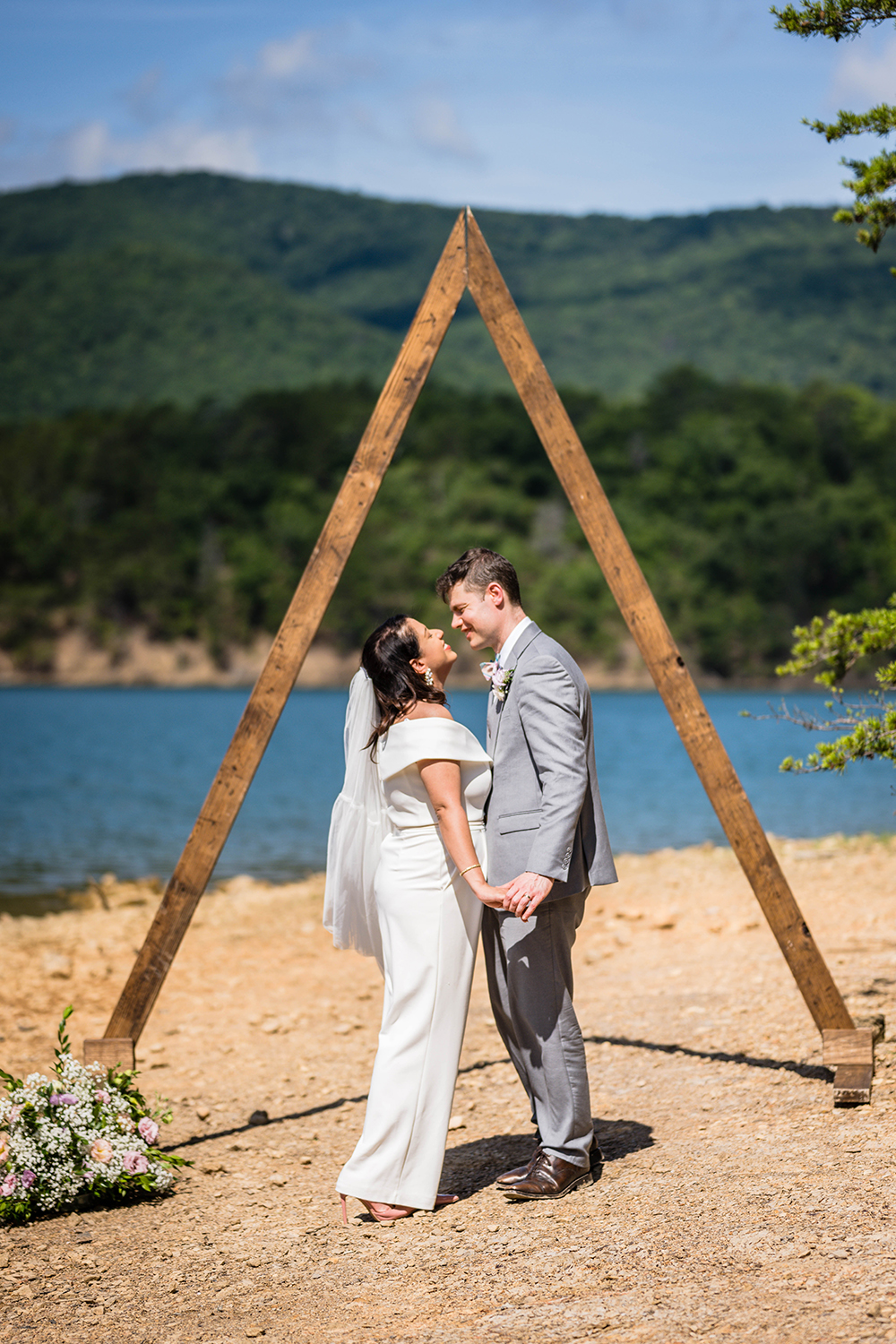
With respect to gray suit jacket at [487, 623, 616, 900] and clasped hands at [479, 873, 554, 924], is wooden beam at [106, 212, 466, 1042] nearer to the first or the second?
gray suit jacket at [487, 623, 616, 900]

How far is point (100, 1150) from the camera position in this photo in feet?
15.6

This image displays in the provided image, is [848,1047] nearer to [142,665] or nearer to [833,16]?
[833,16]

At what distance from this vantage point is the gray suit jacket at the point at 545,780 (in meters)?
4.12

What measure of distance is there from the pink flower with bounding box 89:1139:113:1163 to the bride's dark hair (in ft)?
6.47

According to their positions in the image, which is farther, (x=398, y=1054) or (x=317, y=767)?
(x=317, y=767)

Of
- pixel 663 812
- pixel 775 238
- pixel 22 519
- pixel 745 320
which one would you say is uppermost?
pixel 775 238

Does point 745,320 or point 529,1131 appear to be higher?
point 745,320

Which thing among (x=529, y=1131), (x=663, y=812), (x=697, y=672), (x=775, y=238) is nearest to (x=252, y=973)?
(x=529, y=1131)

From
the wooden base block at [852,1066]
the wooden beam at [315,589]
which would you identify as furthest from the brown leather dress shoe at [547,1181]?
the wooden beam at [315,589]

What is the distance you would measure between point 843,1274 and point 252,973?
23.5 ft

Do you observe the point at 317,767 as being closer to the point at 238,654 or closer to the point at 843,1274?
the point at 843,1274

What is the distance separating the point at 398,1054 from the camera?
4.29m

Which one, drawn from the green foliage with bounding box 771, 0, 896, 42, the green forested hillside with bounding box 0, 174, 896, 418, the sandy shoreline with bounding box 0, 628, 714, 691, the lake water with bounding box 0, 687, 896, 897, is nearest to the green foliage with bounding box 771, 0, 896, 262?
the green foliage with bounding box 771, 0, 896, 42

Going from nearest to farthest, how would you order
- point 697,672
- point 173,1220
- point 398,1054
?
point 398,1054 < point 173,1220 < point 697,672
